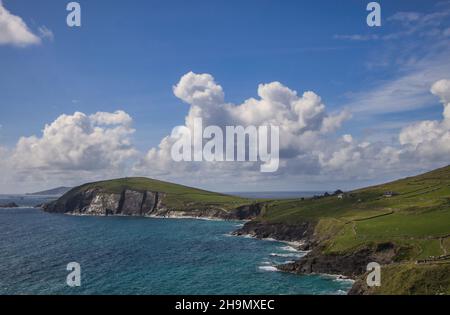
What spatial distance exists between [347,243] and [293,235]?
168 ft

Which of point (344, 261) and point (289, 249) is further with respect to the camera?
point (289, 249)

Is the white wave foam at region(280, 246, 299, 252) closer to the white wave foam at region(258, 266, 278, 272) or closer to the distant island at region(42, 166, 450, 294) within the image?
the distant island at region(42, 166, 450, 294)

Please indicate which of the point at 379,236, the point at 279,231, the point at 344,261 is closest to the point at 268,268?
the point at 344,261

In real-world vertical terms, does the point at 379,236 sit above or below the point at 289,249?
above

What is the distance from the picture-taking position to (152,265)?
372ft

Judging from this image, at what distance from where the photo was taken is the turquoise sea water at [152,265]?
8819 cm

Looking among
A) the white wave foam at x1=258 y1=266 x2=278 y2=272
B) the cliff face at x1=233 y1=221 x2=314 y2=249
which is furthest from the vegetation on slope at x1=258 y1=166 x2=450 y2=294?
the white wave foam at x1=258 y1=266 x2=278 y2=272

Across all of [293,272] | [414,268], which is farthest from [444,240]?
[293,272]

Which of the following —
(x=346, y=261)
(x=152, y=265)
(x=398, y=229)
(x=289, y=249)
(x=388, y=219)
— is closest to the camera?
(x=346, y=261)

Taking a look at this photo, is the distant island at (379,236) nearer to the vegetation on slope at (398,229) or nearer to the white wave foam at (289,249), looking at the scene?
the vegetation on slope at (398,229)

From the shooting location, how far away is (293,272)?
102 metres

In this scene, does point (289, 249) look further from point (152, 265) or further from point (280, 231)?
point (152, 265)

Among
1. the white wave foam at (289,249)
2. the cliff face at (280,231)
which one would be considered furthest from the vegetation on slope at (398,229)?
the white wave foam at (289,249)
